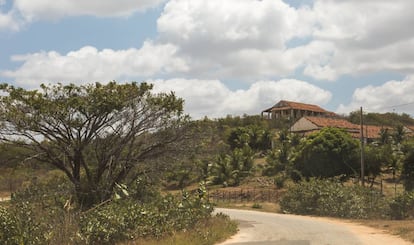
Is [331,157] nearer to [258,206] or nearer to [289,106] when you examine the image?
[258,206]

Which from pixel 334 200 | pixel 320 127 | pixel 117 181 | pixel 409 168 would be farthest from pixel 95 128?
pixel 320 127

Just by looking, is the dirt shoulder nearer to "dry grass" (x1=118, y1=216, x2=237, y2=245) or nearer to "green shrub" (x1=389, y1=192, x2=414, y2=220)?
"green shrub" (x1=389, y1=192, x2=414, y2=220)

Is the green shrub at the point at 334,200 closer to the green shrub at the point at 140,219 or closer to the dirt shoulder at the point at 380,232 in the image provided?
the dirt shoulder at the point at 380,232

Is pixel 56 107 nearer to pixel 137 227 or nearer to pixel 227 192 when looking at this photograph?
pixel 137 227

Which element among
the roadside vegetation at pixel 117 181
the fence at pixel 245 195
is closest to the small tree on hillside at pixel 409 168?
the roadside vegetation at pixel 117 181

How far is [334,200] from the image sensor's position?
30281 mm

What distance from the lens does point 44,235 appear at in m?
13.4

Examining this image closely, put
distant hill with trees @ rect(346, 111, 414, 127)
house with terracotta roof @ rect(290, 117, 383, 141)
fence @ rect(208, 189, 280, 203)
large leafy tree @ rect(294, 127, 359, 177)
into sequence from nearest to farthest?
large leafy tree @ rect(294, 127, 359, 177), fence @ rect(208, 189, 280, 203), house with terracotta roof @ rect(290, 117, 383, 141), distant hill with trees @ rect(346, 111, 414, 127)

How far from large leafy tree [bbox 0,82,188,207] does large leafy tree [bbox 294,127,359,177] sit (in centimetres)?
2166

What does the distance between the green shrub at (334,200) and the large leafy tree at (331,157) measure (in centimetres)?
1131

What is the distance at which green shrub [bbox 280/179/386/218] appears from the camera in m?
28.7

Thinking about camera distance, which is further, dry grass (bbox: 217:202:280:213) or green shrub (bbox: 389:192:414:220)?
dry grass (bbox: 217:202:280:213)

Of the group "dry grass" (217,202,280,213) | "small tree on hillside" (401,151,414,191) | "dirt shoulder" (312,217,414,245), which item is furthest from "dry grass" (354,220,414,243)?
"small tree on hillside" (401,151,414,191)

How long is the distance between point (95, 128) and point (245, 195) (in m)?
26.4
